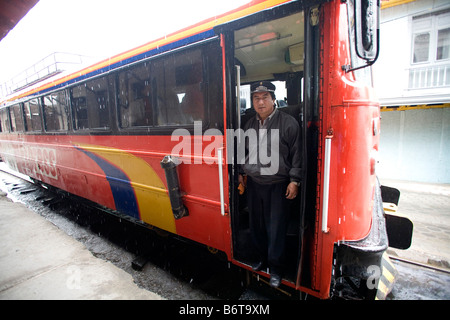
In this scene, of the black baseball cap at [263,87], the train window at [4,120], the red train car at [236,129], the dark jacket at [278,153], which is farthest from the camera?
the train window at [4,120]

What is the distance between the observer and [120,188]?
3.81 metres

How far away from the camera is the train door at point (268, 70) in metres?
2.13

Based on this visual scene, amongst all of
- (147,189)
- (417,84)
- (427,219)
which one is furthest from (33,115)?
(417,84)

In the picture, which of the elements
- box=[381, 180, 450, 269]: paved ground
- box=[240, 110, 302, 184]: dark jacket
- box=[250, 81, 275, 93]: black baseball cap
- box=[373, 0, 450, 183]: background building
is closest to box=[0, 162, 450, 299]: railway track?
box=[381, 180, 450, 269]: paved ground

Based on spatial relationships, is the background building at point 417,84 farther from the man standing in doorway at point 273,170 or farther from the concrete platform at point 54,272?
the concrete platform at point 54,272

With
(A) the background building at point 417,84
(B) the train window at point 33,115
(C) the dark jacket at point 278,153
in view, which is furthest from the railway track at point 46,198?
(A) the background building at point 417,84

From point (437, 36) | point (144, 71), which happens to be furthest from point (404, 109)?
point (144, 71)

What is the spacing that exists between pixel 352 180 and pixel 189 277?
8.06ft

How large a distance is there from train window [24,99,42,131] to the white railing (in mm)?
11463

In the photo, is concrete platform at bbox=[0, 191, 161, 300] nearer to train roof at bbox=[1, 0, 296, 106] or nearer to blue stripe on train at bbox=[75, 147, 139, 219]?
blue stripe on train at bbox=[75, 147, 139, 219]

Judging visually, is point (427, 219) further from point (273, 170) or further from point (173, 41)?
point (173, 41)

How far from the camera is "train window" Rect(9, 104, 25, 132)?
6.84m

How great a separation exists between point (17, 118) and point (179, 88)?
737 centimetres

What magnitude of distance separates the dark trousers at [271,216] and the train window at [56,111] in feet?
14.1
